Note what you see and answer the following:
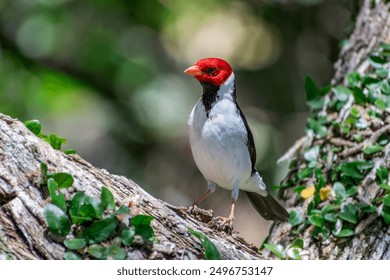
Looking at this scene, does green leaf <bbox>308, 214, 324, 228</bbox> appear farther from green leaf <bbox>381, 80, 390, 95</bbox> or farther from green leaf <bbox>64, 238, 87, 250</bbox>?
green leaf <bbox>64, 238, 87, 250</bbox>

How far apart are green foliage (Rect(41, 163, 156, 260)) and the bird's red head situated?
4.95 ft

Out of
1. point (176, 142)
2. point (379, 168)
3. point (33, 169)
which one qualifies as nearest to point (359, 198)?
point (379, 168)

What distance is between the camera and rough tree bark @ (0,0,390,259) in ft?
11.6

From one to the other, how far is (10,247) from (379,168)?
2672 millimetres

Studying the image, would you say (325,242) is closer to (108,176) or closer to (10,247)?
(108,176)

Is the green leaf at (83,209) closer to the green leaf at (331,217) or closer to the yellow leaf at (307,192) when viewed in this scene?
the green leaf at (331,217)

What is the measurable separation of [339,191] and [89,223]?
6.89ft

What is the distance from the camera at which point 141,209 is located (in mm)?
4000

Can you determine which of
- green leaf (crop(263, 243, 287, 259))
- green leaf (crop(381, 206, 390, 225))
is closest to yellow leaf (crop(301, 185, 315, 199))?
green leaf (crop(263, 243, 287, 259))

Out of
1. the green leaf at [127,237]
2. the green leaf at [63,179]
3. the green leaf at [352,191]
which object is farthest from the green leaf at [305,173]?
the green leaf at [63,179]

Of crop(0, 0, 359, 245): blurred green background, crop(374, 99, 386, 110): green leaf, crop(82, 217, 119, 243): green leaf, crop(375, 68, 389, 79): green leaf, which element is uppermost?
crop(375, 68, 389, 79): green leaf

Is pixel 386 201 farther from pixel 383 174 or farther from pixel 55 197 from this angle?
pixel 55 197

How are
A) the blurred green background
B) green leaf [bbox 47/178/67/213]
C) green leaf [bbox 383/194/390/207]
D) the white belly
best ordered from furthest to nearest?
the blurred green background < the white belly < green leaf [bbox 383/194/390/207] < green leaf [bbox 47/178/67/213]

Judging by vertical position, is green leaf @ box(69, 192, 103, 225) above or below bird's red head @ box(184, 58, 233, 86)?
below
